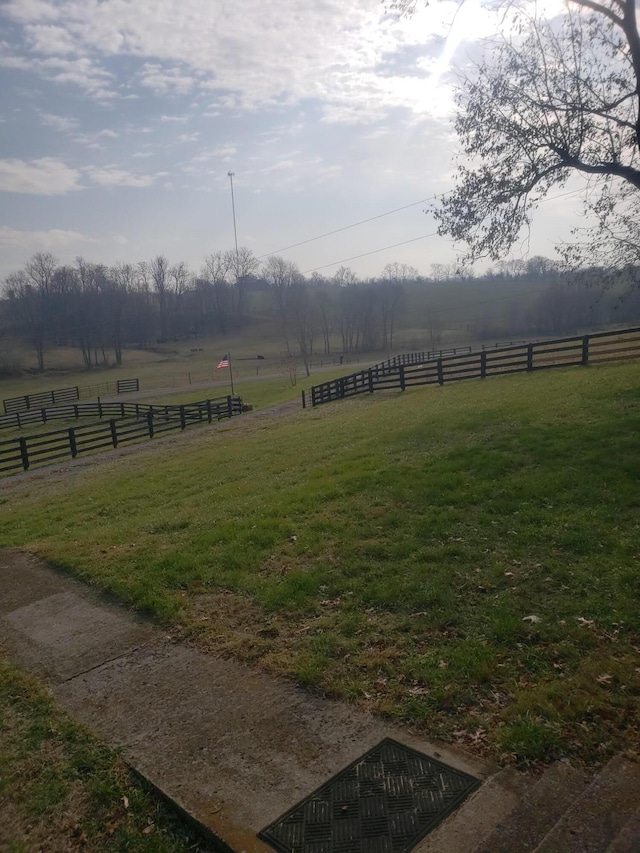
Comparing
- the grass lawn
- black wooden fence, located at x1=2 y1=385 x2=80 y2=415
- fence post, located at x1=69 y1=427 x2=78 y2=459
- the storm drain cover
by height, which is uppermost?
the storm drain cover

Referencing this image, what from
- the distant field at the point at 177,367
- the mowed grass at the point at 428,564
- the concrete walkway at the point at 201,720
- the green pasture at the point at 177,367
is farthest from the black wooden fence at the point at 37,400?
the concrete walkway at the point at 201,720

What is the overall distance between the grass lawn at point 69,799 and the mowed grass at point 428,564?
4.84 ft

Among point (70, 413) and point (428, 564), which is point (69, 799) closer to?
point (428, 564)

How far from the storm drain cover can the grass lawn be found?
607mm

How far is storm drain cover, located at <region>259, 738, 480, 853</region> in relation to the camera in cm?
319

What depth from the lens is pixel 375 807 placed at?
A: 3.42 meters

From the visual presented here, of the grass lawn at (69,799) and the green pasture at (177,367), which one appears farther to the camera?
the green pasture at (177,367)

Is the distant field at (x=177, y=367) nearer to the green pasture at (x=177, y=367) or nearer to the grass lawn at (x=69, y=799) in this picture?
the green pasture at (x=177, y=367)

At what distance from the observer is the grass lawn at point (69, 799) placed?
3453 mm

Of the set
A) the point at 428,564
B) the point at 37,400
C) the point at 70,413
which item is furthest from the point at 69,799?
the point at 37,400

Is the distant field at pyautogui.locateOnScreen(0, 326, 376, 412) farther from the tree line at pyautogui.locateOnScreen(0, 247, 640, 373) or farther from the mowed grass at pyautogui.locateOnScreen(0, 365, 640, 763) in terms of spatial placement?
the mowed grass at pyautogui.locateOnScreen(0, 365, 640, 763)

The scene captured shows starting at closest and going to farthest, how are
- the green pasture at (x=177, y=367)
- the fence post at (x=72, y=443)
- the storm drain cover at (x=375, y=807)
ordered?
the storm drain cover at (x=375, y=807)
the fence post at (x=72, y=443)
the green pasture at (x=177, y=367)

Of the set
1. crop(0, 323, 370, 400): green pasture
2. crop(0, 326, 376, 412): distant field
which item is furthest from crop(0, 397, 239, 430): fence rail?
crop(0, 326, 376, 412): distant field

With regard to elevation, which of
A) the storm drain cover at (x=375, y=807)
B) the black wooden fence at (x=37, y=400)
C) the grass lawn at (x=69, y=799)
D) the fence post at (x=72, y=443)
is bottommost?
the black wooden fence at (x=37, y=400)
